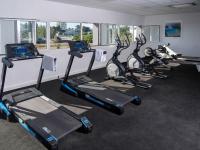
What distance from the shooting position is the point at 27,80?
18.7 feet

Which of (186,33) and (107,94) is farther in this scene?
(186,33)

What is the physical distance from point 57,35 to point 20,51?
11.7 feet

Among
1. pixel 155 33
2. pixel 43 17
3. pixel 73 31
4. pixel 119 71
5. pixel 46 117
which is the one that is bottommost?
pixel 46 117

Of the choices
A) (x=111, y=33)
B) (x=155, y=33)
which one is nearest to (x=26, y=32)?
(x=111, y=33)

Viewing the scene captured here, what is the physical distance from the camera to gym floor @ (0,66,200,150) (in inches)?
110

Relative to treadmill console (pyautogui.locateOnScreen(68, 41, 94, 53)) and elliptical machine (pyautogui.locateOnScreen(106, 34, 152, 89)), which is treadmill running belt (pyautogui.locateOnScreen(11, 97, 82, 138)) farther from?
elliptical machine (pyautogui.locateOnScreen(106, 34, 152, 89))

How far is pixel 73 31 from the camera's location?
25.2 feet

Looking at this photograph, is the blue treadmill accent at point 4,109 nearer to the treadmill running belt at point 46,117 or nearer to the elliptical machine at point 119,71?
the treadmill running belt at point 46,117

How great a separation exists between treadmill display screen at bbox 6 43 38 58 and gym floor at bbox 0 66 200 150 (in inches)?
45.6

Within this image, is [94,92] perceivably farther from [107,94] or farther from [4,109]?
[4,109]

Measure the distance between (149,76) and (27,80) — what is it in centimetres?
384

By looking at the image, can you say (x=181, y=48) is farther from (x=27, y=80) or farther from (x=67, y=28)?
(x=27, y=80)

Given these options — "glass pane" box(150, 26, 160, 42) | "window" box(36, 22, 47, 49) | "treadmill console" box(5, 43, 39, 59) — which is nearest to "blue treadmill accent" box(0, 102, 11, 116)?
"treadmill console" box(5, 43, 39, 59)

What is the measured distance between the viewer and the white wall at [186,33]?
10828 mm
